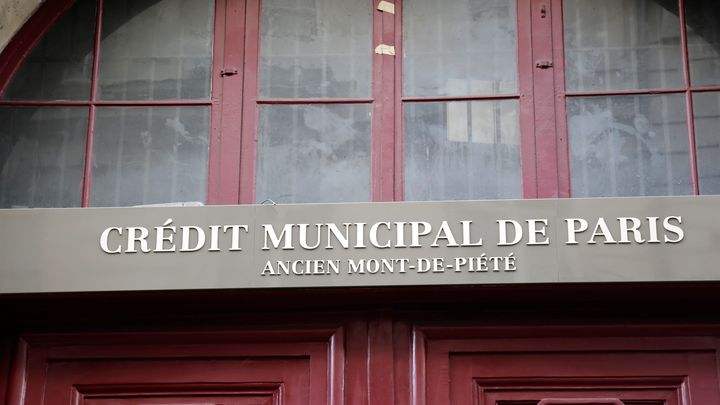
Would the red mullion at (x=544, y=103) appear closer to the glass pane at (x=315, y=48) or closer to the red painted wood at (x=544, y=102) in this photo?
the red painted wood at (x=544, y=102)

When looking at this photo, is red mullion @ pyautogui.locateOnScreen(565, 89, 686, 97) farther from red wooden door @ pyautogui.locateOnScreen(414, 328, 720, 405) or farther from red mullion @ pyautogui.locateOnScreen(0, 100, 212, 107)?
red mullion @ pyautogui.locateOnScreen(0, 100, 212, 107)

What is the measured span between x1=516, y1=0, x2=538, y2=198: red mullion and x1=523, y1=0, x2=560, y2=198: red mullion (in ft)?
0.05

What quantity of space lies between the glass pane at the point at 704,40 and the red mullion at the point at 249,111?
2.25 metres

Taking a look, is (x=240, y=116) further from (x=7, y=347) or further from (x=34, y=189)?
(x=7, y=347)

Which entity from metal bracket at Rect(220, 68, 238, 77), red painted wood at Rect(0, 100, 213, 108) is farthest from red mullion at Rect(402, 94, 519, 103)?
red painted wood at Rect(0, 100, 213, 108)

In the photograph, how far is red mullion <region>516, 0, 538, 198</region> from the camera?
6105 mm

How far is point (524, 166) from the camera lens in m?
6.13

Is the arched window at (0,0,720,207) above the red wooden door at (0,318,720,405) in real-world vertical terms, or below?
above

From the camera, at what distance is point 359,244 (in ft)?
18.3

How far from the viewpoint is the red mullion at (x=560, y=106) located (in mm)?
6098

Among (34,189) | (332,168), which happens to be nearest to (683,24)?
(332,168)

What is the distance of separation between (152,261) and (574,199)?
6.41ft

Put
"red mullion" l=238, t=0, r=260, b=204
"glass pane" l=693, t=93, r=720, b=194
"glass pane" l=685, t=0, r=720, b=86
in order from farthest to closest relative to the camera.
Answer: "glass pane" l=685, t=0, r=720, b=86
"red mullion" l=238, t=0, r=260, b=204
"glass pane" l=693, t=93, r=720, b=194

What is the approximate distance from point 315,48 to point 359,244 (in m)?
1.34
